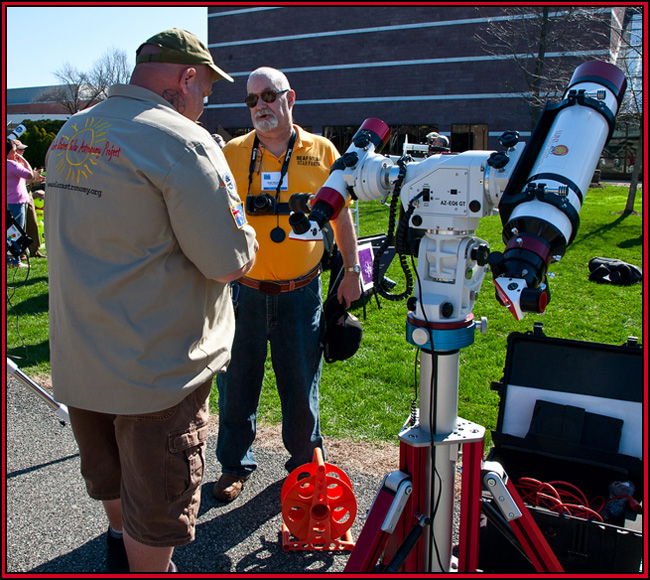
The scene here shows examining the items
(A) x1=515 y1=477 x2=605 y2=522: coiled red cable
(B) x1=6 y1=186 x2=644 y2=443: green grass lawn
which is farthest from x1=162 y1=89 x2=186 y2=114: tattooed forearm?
(A) x1=515 y1=477 x2=605 y2=522: coiled red cable

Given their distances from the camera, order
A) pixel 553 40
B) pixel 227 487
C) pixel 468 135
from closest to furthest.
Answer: pixel 227 487
pixel 553 40
pixel 468 135

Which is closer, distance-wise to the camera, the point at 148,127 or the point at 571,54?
the point at 148,127

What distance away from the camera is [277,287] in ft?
10.6

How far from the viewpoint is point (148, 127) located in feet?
6.46

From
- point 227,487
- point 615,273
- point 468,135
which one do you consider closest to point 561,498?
point 227,487

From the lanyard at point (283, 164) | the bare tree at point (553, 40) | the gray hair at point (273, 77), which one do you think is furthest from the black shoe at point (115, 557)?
the bare tree at point (553, 40)

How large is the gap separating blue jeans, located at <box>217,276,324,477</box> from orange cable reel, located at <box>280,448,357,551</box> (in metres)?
0.48

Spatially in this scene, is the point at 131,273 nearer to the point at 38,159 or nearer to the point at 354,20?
the point at 38,159

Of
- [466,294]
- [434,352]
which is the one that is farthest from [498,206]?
[434,352]

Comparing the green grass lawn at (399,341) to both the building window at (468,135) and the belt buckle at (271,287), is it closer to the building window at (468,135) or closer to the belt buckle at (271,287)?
the belt buckle at (271,287)

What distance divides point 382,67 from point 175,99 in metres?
33.6

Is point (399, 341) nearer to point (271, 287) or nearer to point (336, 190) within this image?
point (271, 287)

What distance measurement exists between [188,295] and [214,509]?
168 cm

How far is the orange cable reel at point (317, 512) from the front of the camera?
9.41 feet
